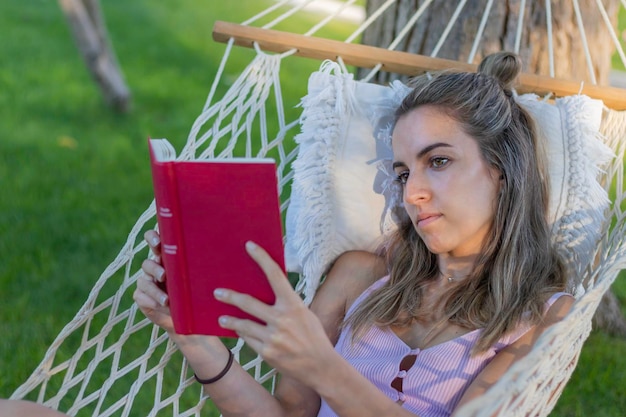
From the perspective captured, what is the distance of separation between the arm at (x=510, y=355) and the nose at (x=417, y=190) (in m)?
0.30

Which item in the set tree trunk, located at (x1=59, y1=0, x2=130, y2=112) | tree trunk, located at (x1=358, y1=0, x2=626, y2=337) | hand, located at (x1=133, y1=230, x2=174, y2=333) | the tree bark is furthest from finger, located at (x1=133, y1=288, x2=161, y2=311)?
tree trunk, located at (x1=59, y1=0, x2=130, y2=112)

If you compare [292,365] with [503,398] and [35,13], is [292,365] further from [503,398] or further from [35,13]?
[35,13]

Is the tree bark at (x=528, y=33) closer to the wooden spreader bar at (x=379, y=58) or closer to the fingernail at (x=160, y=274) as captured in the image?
the wooden spreader bar at (x=379, y=58)

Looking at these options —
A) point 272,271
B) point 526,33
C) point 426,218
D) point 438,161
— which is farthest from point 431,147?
point 526,33

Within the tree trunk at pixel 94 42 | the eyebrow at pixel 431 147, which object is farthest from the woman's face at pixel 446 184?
the tree trunk at pixel 94 42

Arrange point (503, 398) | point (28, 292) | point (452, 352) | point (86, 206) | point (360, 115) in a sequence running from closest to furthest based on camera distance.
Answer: point (503, 398), point (452, 352), point (360, 115), point (28, 292), point (86, 206)

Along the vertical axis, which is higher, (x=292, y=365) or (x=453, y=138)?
(x=453, y=138)

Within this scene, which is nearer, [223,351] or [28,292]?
[223,351]

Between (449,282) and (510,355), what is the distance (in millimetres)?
251

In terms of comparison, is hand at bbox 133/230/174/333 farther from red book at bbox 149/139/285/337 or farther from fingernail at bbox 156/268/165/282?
red book at bbox 149/139/285/337

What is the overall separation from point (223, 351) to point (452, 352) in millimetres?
420

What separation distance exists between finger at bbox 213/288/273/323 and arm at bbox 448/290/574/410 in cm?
44

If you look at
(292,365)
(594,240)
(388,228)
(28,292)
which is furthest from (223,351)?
(28,292)

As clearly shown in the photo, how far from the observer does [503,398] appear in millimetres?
1166
